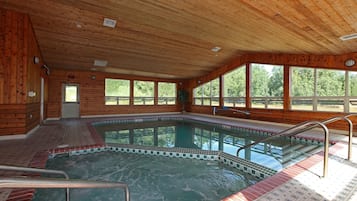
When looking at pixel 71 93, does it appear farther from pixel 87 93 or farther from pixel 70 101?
pixel 87 93

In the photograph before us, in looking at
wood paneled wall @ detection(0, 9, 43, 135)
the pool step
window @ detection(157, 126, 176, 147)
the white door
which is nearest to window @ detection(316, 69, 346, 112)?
A: the pool step

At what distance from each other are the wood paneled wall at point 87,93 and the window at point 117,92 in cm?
22

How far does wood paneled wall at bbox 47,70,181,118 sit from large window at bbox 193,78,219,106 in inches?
151

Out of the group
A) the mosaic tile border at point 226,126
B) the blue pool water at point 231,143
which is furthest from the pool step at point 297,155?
the mosaic tile border at point 226,126

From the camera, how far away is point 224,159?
4.02 meters

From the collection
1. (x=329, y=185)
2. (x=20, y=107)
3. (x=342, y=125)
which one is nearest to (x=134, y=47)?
(x=20, y=107)

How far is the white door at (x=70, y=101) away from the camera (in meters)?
9.38

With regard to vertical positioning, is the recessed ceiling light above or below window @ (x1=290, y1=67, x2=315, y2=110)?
above

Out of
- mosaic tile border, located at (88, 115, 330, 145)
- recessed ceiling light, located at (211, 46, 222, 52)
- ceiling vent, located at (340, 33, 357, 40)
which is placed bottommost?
mosaic tile border, located at (88, 115, 330, 145)

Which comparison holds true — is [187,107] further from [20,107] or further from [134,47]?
[20,107]

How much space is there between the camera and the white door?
938cm

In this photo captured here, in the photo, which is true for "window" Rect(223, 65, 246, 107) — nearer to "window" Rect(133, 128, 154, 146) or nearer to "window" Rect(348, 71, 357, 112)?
"window" Rect(348, 71, 357, 112)

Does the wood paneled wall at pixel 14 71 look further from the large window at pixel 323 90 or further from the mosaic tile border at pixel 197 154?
the large window at pixel 323 90

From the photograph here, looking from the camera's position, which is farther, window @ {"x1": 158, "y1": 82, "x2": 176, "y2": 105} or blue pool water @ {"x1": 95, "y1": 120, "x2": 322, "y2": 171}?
window @ {"x1": 158, "y1": 82, "x2": 176, "y2": 105}
